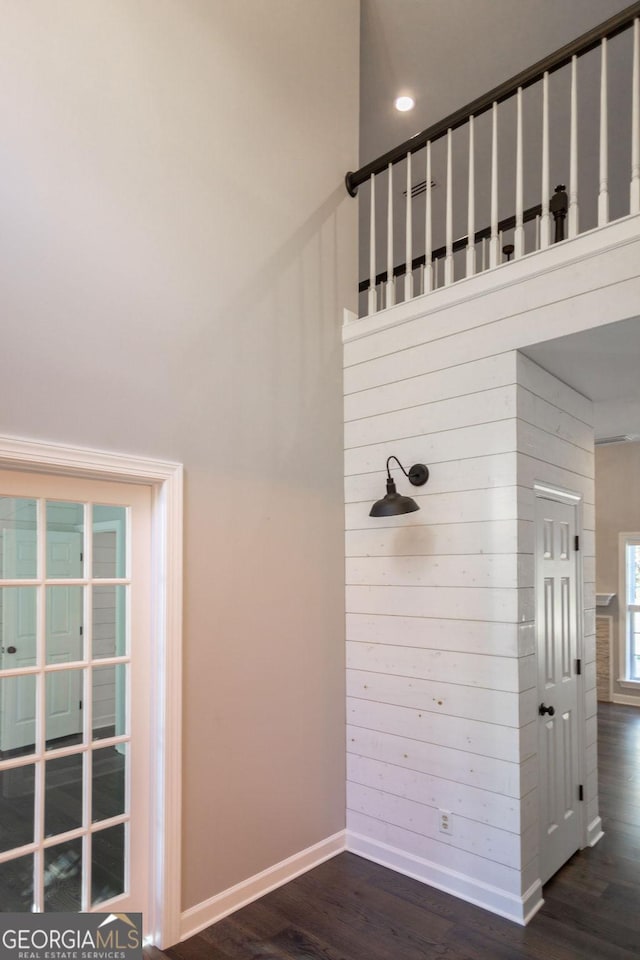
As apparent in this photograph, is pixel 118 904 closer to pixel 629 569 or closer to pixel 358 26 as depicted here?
pixel 358 26

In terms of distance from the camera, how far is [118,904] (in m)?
2.53

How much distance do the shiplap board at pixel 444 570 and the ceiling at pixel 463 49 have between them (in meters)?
1.16

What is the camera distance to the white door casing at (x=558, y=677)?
307cm

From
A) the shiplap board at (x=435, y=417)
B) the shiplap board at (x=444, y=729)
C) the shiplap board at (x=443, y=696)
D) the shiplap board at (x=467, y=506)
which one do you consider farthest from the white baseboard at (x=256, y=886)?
the shiplap board at (x=435, y=417)

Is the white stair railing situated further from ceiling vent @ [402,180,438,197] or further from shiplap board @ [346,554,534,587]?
shiplap board @ [346,554,534,587]

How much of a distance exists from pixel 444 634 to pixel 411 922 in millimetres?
1275

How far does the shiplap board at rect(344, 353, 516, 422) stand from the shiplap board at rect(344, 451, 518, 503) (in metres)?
0.34

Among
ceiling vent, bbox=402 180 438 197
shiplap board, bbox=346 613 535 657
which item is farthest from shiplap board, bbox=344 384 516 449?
ceiling vent, bbox=402 180 438 197

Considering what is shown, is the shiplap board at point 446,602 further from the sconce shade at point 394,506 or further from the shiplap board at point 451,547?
the sconce shade at point 394,506

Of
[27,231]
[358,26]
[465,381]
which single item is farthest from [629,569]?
[27,231]

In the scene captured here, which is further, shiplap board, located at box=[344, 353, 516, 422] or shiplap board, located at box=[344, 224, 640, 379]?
shiplap board, located at box=[344, 353, 516, 422]

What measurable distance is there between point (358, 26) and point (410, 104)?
0.85 metres

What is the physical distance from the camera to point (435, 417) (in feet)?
10.3

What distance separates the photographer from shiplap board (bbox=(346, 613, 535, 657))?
281 cm
